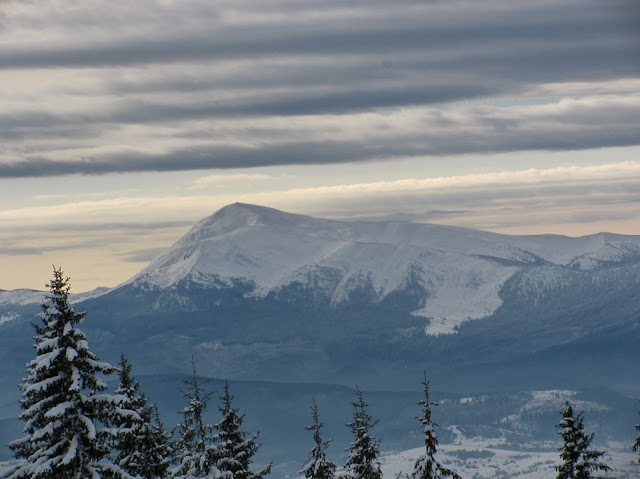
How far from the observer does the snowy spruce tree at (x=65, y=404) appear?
1927 inches

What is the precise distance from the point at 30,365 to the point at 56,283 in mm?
4399

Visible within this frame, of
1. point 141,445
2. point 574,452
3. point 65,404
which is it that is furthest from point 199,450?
point 574,452

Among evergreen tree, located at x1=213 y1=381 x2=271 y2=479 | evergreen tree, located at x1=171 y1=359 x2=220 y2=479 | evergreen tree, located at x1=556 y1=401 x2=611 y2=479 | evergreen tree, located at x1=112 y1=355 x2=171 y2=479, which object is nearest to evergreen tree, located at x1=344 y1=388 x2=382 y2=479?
evergreen tree, located at x1=213 y1=381 x2=271 y2=479

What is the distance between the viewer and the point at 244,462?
67.9m

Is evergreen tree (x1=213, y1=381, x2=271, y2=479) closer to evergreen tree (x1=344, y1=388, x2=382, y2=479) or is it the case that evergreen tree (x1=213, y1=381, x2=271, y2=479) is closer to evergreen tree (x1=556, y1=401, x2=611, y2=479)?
evergreen tree (x1=344, y1=388, x2=382, y2=479)

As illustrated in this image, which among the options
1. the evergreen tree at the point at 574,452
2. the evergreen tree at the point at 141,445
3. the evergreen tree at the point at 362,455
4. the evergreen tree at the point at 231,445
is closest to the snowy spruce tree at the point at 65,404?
the evergreen tree at the point at 141,445

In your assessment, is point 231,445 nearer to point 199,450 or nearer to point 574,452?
point 199,450

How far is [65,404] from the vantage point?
160 feet

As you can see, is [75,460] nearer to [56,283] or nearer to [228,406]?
[56,283]

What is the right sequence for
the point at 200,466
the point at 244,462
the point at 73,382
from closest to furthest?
the point at 73,382 < the point at 200,466 < the point at 244,462

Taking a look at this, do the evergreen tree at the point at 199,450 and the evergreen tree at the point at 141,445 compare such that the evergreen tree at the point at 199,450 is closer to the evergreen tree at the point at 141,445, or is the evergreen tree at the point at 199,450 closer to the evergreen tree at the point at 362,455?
the evergreen tree at the point at 141,445

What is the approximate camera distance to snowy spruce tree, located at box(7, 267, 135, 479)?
4894 cm

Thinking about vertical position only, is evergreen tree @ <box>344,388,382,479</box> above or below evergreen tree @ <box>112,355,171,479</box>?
below

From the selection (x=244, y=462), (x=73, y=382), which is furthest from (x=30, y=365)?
(x=244, y=462)
